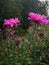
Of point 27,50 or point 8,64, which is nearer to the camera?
point 8,64

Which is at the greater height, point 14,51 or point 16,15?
point 16,15

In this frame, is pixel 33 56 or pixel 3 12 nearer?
pixel 33 56

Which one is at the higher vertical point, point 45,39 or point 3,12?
point 3,12

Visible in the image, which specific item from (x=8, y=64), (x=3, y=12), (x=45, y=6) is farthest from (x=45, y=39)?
(x=45, y=6)

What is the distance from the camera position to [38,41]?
177 inches

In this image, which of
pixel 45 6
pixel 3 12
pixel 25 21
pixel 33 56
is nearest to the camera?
pixel 33 56

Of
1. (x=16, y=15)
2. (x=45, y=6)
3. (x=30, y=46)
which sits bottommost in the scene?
(x=30, y=46)

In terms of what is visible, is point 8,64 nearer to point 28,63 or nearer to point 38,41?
point 28,63

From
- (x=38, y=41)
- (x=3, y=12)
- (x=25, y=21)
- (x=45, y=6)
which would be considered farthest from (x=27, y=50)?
(x=45, y=6)

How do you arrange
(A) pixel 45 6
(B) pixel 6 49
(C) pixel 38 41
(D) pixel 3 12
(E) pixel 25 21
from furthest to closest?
(A) pixel 45 6 → (E) pixel 25 21 → (D) pixel 3 12 → (C) pixel 38 41 → (B) pixel 6 49

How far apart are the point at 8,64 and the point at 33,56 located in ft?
2.03

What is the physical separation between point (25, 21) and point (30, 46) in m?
7.80

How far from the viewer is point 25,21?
39.3ft

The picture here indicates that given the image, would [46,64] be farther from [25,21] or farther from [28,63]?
[25,21]
